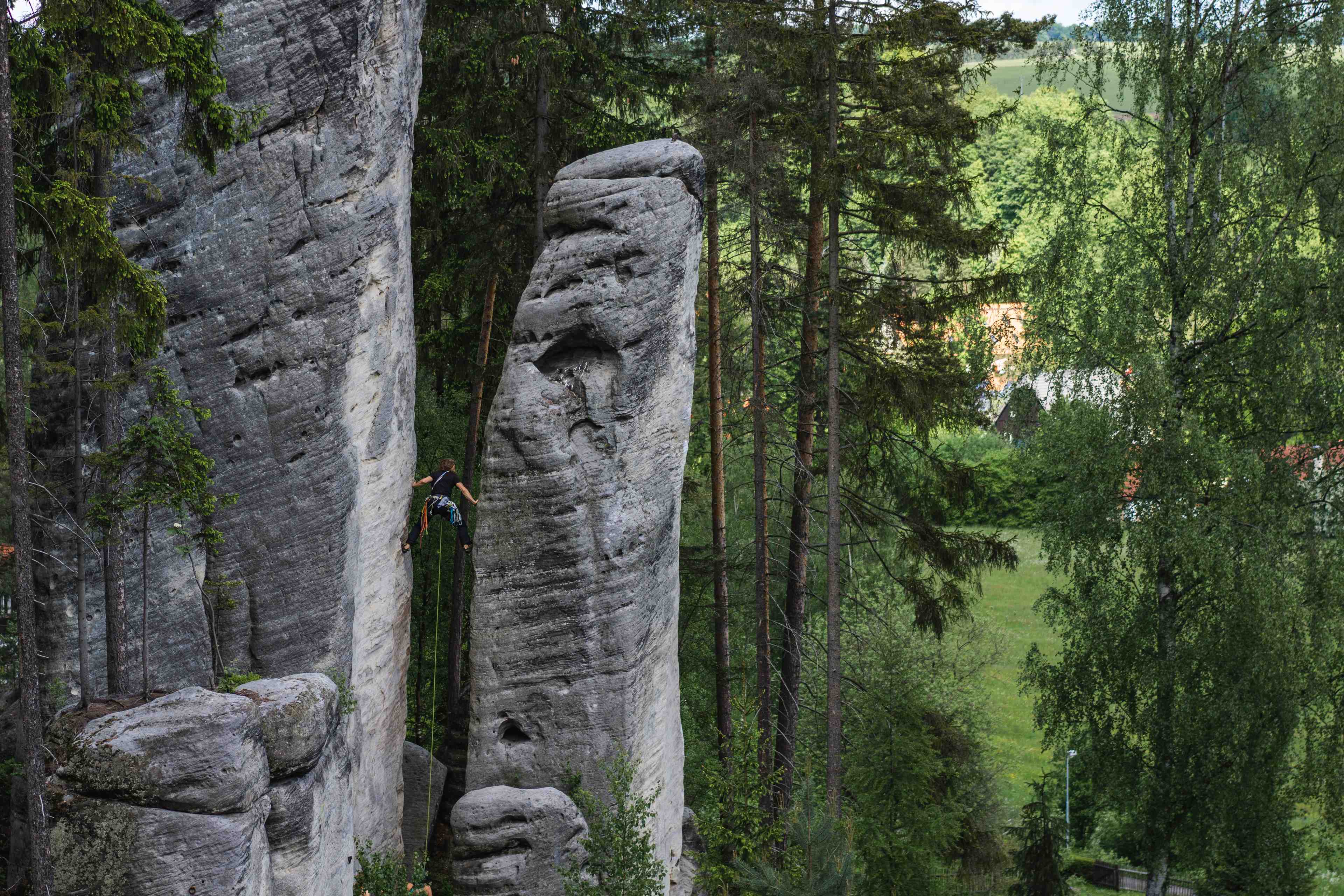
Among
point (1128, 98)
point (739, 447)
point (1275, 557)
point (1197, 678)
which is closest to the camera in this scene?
point (1275, 557)

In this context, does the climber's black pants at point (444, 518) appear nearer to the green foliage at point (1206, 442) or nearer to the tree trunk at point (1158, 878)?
the green foliage at point (1206, 442)

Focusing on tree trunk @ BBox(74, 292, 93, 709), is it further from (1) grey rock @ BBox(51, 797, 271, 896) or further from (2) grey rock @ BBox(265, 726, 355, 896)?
(2) grey rock @ BBox(265, 726, 355, 896)

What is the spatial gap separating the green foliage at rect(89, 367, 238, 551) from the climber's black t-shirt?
4.39 meters

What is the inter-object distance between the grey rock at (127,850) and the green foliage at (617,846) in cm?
506

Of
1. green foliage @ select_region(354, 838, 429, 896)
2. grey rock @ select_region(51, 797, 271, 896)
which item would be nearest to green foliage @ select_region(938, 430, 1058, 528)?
green foliage @ select_region(354, 838, 429, 896)

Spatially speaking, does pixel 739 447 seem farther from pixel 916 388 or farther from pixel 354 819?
pixel 354 819

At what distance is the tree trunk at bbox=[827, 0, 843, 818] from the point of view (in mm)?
17203

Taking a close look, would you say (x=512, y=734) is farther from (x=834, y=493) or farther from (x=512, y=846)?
(x=834, y=493)

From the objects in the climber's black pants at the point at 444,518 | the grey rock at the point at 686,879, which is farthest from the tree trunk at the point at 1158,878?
the climber's black pants at the point at 444,518

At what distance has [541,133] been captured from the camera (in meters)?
18.0

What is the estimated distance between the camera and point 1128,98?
345 ft

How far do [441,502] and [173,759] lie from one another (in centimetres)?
647

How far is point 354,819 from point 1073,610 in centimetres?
1148

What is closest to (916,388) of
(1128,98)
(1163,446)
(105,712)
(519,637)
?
(1163,446)
